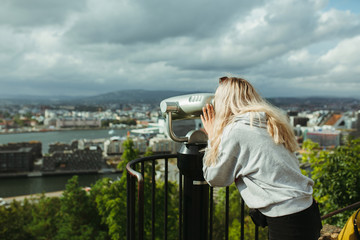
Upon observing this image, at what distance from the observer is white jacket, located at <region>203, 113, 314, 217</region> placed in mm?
924

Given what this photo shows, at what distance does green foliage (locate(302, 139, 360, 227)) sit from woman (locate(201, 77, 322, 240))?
2713 mm

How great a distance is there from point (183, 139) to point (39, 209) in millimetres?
20864

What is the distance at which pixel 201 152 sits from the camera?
1.16m

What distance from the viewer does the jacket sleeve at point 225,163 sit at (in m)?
0.95

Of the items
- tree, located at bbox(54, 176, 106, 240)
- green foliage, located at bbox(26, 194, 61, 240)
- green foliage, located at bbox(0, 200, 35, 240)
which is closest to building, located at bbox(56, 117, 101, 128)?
green foliage, located at bbox(26, 194, 61, 240)

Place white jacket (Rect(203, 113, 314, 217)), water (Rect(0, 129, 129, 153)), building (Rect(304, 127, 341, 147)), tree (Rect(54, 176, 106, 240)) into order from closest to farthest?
1. white jacket (Rect(203, 113, 314, 217))
2. tree (Rect(54, 176, 106, 240))
3. building (Rect(304, 127, 341, 147))
4. water (Rect(0, 129, 129, 153))

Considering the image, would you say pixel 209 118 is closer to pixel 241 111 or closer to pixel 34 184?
pixel 241 111

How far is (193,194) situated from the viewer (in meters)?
1.23

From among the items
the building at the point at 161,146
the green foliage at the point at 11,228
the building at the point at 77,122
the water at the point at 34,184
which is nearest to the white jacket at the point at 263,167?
the green foliage at the point at 11,228

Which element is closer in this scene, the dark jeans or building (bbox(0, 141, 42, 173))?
the dark jeans

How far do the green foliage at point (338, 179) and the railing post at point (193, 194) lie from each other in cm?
258

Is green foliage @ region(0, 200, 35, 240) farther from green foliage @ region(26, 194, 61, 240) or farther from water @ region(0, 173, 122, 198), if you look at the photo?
water @ region(0, 173, 122, 198)

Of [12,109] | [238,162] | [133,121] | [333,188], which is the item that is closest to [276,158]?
[238,162]

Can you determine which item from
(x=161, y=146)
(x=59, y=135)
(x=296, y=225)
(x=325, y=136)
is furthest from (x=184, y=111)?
(x=59, y=135)
